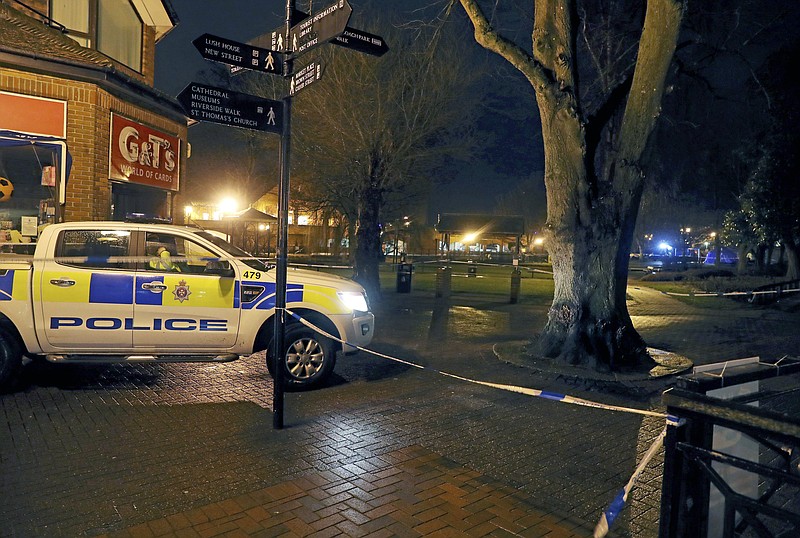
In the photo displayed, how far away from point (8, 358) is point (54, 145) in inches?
192

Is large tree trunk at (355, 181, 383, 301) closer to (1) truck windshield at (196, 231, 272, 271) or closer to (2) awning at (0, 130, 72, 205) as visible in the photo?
(2) awning at (0, 130, 72, 205)

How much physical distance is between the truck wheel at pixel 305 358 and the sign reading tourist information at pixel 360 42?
3.13 metres

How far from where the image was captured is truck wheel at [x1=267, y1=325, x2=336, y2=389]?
7.08 meters

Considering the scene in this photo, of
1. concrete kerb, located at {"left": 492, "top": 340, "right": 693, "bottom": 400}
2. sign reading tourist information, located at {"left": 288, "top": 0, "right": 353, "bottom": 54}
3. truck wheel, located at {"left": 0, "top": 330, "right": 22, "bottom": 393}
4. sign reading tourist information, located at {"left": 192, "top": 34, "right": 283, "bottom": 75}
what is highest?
sign reading tourist information, located at {"left": 288, "top": 0, "right": 353, "bottom": 54}

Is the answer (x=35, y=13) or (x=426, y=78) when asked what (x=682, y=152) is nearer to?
(x=426, y=78)

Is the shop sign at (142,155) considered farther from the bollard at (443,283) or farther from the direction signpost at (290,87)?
the bollard at (443,283)

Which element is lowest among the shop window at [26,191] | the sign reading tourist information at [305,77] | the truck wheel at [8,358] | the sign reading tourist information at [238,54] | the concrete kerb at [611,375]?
the concrete kerb at [611,375]

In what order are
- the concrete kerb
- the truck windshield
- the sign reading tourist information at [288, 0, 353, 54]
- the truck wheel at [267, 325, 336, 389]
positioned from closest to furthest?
the sign reading tourist information at [288, 0, 353, 54]
the truck wheel at [267, 325, 336, 389]
the truck windshield
the concrete kerb

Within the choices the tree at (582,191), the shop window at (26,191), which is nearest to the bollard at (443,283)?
the tree at (582,191)

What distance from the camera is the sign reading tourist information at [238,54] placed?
17.3ft

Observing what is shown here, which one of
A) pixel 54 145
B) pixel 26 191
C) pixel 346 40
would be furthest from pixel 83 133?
pixel 346 40

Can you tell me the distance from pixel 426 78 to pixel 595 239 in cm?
783

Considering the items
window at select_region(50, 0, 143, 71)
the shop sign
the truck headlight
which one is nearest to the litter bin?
the shop sign

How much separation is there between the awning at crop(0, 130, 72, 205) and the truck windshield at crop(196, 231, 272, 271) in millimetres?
4298
